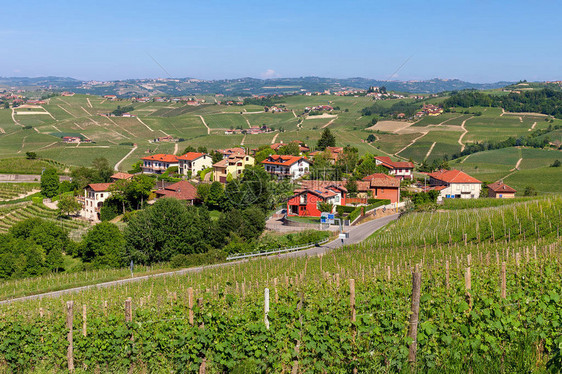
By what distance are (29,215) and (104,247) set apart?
1943 centimetres

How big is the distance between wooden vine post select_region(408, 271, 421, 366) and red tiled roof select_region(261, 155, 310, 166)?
54.3 m

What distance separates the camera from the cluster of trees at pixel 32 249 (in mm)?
32556

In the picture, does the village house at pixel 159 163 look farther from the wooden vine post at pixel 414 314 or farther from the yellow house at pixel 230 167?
the wooden vine post at pixel 414 314

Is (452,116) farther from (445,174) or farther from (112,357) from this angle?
(112,357)

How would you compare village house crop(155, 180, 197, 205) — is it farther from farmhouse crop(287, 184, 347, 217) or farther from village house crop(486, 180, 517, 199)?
village house crop(486, 180, 517, 199)

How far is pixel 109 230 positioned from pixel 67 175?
1419 inches

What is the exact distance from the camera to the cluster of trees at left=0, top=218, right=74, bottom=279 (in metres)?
32.6

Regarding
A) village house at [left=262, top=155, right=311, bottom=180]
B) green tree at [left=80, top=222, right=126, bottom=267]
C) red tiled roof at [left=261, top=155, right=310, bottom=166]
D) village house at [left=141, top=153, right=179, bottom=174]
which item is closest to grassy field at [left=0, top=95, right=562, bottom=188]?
village house at [left=141, top=153, right=179, bottom=174]

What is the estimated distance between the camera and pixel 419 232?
3158 cm

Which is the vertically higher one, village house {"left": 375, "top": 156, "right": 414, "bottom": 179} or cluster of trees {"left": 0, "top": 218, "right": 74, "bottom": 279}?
village house {"left": 375, "top": 156, "right": 414, "bottom": 179}

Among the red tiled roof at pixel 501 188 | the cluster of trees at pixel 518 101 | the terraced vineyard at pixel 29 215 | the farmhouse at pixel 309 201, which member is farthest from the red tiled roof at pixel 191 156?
the cluster of trees at pixel 518 101

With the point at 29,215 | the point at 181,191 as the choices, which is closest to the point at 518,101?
the point at 181,191

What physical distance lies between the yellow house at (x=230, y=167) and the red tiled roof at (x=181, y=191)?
22.9ft

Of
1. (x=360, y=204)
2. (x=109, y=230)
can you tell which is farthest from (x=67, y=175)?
(x=360, y=204)
